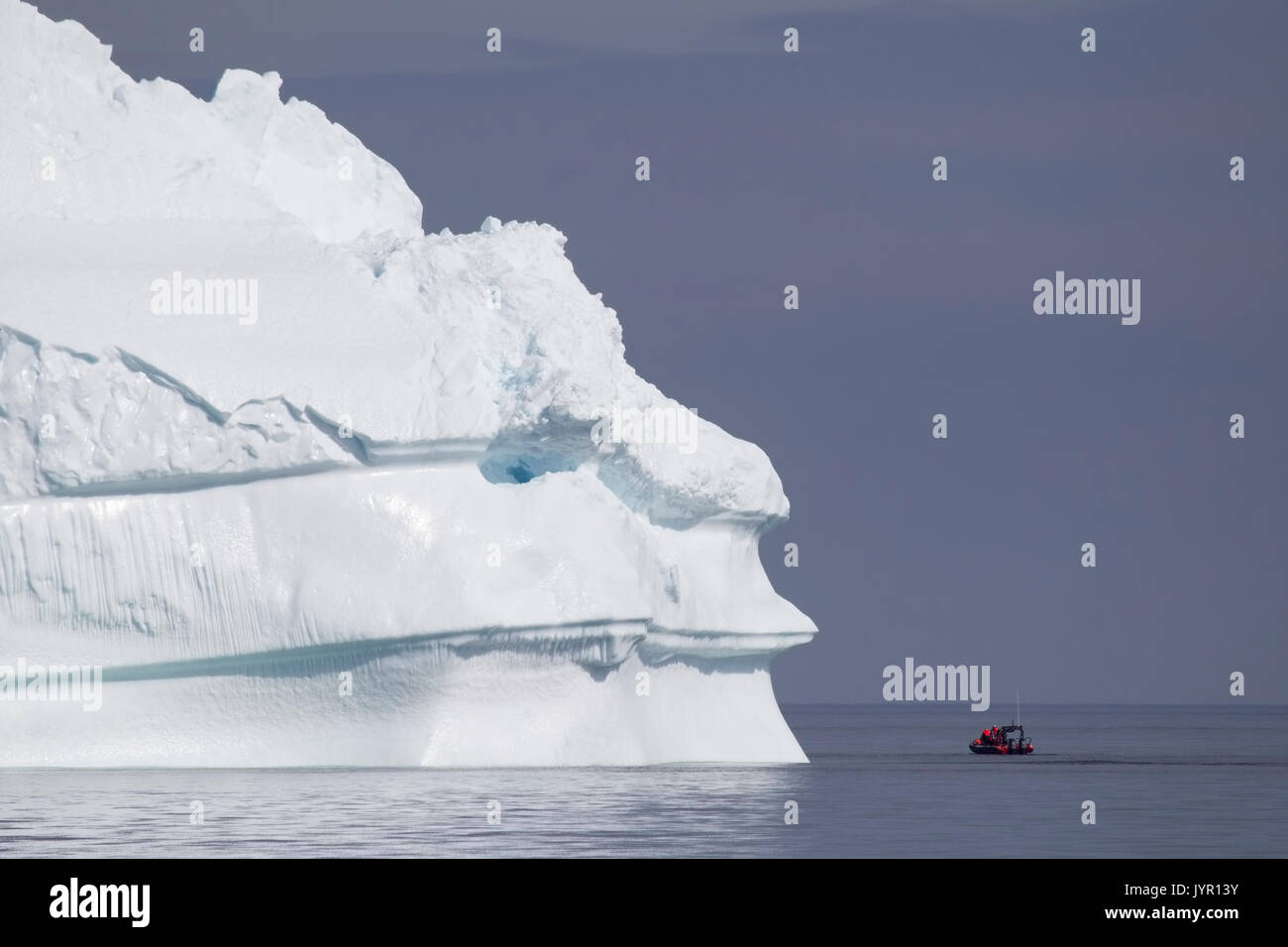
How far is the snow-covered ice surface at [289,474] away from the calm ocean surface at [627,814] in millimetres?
831

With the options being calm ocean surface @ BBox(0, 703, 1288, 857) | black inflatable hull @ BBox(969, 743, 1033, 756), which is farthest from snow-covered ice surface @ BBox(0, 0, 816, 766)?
black inflatable hull @ BBox(969, 743, 1033, 756)

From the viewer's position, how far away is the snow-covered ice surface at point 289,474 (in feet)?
88.6

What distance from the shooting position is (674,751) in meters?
31.3

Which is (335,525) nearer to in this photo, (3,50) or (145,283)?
(145,283)

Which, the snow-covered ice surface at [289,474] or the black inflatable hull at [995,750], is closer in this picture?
the snow-covered ice surface at [289,474]

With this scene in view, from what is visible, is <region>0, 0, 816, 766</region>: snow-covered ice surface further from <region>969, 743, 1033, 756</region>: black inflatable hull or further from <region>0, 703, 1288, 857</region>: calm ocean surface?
<region>969, 743, 1033, 756</region>: black inflatable hull

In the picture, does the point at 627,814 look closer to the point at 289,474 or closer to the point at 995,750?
the point at 289,474

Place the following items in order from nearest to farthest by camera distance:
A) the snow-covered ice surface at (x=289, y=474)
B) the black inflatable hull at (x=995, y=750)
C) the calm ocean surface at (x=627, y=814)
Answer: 1. the calm ocean surface at (x=627, y=814)
2. the snow-covered ice surface at (x=289, y=474)
3. the black inflatable hull at (x=995, y=750)

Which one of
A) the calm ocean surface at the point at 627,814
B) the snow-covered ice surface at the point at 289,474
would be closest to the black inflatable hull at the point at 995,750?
the calm ocean surface at the point at 627,814

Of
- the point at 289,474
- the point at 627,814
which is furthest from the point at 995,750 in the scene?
the point at 627,814

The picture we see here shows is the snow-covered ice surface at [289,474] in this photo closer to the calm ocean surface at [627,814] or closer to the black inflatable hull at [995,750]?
the calm ocean surface at [627,814]

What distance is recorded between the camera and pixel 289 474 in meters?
27.5

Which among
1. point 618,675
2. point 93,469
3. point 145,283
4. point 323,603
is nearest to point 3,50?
point 145,283

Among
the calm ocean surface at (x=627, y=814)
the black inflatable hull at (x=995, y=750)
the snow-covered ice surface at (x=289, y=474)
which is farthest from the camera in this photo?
the black inflatable hull at (x=995, y=750)
